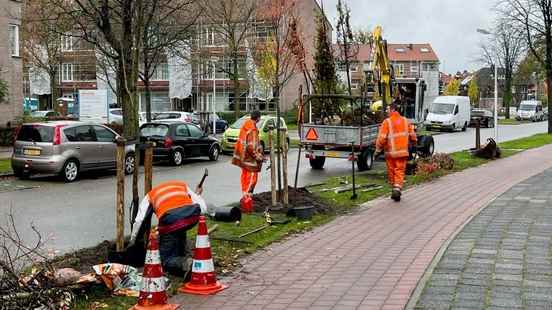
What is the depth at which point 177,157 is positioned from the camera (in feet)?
73.5

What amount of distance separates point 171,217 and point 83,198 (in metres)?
8.23

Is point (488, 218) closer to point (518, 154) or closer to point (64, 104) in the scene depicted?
point (518, 154)

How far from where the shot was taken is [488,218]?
32.1 ft

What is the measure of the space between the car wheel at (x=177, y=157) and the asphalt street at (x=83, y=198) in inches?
14.4

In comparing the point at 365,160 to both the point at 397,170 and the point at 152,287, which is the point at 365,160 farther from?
the point at 152,287

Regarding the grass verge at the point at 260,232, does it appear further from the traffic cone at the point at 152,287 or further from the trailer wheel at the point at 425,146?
the trailer wheel at the point at 425,146

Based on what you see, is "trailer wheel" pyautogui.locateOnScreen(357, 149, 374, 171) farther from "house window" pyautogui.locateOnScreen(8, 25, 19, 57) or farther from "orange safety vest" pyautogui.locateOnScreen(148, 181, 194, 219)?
"house window" pyautogui.locateOnScreen(8, 25, 19, 57)

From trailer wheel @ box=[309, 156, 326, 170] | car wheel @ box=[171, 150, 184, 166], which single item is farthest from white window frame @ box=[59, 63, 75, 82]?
trailer wheel @ box=[309, 156, 326, 170]

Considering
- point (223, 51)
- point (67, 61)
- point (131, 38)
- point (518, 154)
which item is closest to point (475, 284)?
point (131, 38)

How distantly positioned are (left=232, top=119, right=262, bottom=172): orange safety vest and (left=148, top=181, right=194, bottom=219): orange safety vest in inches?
191

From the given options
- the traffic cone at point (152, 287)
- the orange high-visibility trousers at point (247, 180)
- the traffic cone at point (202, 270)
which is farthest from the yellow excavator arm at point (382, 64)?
the traffic cone at point (152, 287)

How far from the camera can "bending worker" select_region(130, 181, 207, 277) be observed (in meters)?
6.39

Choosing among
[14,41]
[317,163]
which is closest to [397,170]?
[317,163]

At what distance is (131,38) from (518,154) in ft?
59.6
